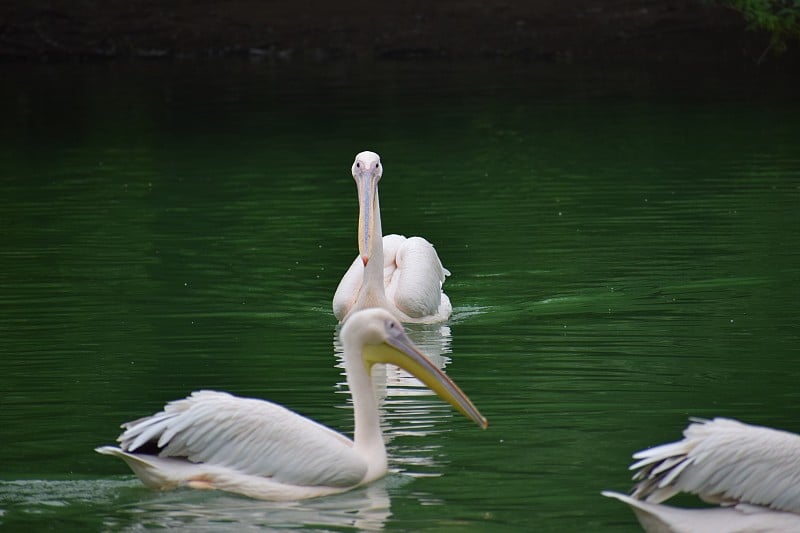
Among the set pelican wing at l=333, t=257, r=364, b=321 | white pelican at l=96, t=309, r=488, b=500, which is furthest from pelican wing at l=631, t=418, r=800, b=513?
pelican wing at l=333, t=257, r=364, b=321

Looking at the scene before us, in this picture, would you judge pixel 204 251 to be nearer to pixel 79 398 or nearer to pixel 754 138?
pixel 79 398

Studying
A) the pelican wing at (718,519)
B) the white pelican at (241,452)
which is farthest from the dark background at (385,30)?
the pelican wing at (718,519)

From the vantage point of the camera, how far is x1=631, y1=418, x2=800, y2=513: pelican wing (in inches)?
186

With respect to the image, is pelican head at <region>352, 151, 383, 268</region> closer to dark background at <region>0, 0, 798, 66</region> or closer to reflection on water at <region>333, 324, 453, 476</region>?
reflection on water at <region>333, 324, 453, 476</region>

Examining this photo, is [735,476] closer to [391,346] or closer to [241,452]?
[391,346]

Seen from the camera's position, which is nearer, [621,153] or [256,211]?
[256,211]

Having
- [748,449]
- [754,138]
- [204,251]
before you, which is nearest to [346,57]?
[754,138]

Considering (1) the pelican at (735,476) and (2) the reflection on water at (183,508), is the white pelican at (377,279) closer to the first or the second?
(2) the reflection on water at (183,508)

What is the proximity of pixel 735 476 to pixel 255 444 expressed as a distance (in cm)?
144

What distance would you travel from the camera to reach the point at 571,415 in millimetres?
6344

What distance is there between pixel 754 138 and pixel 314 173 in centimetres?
399

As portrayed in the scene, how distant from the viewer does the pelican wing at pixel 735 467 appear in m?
4.73

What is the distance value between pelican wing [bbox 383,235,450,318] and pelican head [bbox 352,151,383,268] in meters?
0.30

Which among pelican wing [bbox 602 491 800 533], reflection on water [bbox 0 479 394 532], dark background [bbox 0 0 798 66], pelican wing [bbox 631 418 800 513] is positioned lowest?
pelican wing [bbox 602 491 800 533]
